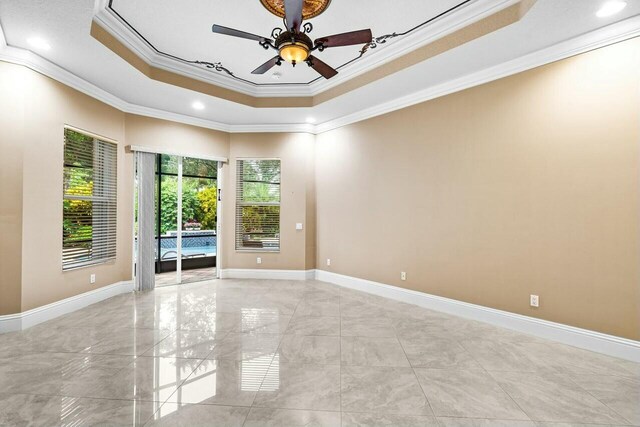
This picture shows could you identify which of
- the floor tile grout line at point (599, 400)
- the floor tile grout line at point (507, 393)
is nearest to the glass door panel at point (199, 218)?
the floor tile grout line at point (507, 393)

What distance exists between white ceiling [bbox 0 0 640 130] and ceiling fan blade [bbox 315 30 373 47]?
0.60 m

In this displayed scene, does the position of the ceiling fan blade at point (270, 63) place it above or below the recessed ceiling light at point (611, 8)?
below

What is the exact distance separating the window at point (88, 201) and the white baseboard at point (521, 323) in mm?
4270

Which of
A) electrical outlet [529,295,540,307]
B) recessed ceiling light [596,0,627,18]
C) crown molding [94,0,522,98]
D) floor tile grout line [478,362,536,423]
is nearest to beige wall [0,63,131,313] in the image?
crown molding [94,0,522,98]

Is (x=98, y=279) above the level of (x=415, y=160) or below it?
below

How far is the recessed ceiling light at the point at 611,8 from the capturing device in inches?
101

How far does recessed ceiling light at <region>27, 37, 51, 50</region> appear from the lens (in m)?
3.20

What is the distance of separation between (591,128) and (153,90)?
5480mm

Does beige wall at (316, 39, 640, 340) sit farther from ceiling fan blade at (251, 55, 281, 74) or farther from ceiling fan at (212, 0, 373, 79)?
ceiling fan blade at (251, 55, 281, 74)

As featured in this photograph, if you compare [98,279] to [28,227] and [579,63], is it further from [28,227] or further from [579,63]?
[579,63]

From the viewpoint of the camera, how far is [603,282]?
116 inches

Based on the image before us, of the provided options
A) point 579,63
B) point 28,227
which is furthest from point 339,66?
point 28,227

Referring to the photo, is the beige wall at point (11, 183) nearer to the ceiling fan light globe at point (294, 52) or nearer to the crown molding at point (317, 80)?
the crown molding at point (317, 80)

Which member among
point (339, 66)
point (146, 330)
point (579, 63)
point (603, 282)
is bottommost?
point (146, 330)
